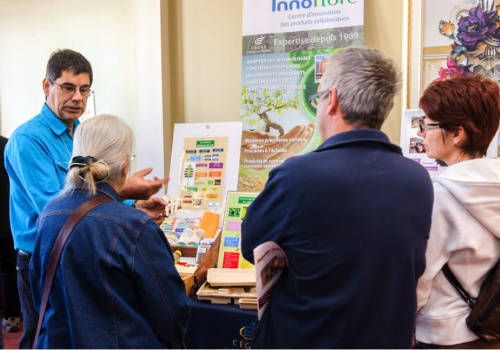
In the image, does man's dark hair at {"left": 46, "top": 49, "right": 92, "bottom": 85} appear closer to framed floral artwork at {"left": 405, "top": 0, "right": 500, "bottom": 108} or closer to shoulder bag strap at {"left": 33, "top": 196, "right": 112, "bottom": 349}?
shoulder bag strap at {"left": 33, "top": 196, "right": 112, "bottom": 349}

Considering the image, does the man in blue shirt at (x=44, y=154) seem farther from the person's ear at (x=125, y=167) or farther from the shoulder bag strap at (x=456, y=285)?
the shoulder bag strap at (x=456, y=285)

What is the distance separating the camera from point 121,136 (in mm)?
1303

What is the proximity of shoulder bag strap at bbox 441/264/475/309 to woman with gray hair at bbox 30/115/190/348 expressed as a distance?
0.85 meters

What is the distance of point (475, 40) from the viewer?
2492 mm

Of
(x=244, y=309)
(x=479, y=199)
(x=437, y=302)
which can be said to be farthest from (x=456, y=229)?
(x=244, y=309)

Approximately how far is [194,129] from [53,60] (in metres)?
1.07

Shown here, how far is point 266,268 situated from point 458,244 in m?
0.58

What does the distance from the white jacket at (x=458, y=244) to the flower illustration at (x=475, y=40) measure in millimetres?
1426

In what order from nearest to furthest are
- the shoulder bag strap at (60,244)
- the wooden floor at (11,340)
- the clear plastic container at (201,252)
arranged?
the shoulder bag strap at (60,244) < the clear plastic container at (201,252) < the wooden floor at (11,340)

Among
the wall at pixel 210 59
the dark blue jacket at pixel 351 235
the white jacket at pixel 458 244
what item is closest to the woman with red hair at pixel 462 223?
the white jacket at pixel 458 244

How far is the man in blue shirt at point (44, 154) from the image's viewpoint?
185 centimetres

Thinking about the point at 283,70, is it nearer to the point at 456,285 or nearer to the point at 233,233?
the point at 233,233

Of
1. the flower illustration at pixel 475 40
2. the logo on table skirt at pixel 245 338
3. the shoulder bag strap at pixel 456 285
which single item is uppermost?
the flower illustration at pixel 475 40

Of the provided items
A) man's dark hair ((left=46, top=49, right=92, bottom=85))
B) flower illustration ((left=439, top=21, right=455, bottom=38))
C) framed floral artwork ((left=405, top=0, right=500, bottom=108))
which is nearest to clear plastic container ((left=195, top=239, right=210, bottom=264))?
man's dark hair ((left=46, top=49, right=92, bottom=85))
